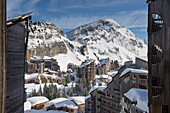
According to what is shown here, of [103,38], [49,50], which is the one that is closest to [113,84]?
[49,50]

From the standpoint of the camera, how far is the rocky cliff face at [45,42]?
105806mm

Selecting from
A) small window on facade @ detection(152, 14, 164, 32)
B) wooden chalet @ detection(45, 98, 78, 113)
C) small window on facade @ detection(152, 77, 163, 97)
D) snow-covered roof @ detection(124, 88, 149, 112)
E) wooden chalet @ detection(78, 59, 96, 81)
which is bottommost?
wooden chalet @ detection(45, 98, 78, 113)

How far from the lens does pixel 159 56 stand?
6004 mm

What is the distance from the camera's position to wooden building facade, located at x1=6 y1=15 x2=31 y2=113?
8.91m

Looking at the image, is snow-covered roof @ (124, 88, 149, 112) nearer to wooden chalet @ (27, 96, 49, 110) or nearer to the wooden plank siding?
the wooden plank siding

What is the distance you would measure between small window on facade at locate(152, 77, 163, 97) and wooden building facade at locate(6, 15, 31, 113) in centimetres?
572

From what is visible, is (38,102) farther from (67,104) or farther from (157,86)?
(157,86)

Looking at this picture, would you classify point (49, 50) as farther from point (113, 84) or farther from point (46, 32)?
point (113, 84)

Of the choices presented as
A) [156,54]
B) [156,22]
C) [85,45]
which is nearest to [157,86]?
[156,54]

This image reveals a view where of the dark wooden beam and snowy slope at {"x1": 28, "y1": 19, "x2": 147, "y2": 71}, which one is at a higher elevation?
snowy slope at {"x1": 28, "y1": 19, "x2": 147, "y2": 71}

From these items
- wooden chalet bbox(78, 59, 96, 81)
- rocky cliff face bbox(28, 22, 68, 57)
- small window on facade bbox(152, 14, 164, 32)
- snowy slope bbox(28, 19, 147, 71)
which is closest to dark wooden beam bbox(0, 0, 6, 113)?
small window on facade bbox(152, 14, 164, 32)

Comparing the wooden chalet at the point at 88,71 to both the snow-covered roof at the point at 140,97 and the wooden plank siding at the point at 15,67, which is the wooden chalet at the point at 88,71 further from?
the wooden plank siding at the point at 15,67

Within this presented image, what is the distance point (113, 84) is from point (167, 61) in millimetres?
16428

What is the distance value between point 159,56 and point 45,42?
108 meters
